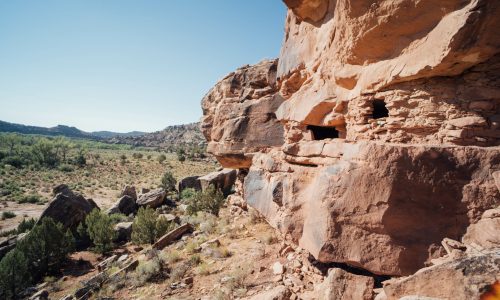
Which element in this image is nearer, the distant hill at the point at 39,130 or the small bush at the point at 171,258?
the small bush at the point at 171,258

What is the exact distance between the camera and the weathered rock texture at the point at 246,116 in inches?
408

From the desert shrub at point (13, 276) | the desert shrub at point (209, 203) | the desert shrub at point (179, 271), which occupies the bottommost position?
the desert shrub at point (13, 276)

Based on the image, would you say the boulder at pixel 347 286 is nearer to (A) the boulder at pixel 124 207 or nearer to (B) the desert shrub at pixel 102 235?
(B) the desert shrub at pixel 102 235

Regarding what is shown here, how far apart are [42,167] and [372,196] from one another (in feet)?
152

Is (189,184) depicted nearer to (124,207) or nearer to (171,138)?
(124,207)

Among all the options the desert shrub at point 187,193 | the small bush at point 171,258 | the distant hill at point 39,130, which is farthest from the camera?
the distant hill at point 39,130

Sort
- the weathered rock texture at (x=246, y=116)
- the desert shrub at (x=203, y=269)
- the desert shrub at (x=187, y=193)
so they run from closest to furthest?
1. the desert shrub at (x=203, y=269)
2. the weathered rock texture at (x=246, y=116)
3. the desert shrub at (x=187, y=193)

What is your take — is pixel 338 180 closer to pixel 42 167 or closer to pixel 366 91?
pixel 366 91

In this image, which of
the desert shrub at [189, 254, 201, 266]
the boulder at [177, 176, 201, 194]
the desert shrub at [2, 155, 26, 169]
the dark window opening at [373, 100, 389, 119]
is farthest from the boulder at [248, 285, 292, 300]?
the desert shrub at [2, 155, 26, 169]

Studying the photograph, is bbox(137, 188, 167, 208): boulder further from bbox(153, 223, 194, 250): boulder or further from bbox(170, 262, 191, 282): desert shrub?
bbox(170, 262, 191, 282): desert shrub

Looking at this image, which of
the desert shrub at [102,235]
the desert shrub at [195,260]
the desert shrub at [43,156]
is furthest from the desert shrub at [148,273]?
the desert shrub at [43,156]

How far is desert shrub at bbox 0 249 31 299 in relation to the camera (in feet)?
28.8

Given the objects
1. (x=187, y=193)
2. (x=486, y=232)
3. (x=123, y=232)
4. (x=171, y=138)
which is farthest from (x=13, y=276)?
(x=171, y=138)

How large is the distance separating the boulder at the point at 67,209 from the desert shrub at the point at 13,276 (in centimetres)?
384
